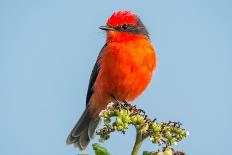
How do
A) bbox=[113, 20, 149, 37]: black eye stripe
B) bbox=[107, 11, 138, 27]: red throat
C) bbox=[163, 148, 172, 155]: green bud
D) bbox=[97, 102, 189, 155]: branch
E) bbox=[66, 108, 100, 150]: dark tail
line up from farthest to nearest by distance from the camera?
bbox=[66, 108, 100, 150]: dark tail → bbox=[113, 20, 149, 37]: black eye stripe → bbox=[107, 11, 138, 27]: red throat → bbox=[97, 102, 189, 155]: branch → bbox=[163, 148, 172, 155]: green bud

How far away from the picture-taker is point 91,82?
8281mm

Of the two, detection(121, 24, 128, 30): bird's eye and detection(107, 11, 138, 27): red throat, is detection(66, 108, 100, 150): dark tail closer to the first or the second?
detection(121, 24, 128, 30): bird's eye

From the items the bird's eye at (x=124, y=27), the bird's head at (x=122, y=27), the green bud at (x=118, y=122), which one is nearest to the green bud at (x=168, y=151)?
the green bud at (x=118, y=122)

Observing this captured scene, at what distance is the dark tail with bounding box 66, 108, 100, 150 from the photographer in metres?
8.33

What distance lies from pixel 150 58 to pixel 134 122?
14.9 feet

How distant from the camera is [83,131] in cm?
880

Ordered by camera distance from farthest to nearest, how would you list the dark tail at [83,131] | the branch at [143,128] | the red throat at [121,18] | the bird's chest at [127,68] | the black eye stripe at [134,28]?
the dark tail at [83,131] → the black eye stripe at [134,28] → the red throat at [121,18] → the bird's chest at [127,68] → the branch at [143,128]

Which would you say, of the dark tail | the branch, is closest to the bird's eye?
the dark tail

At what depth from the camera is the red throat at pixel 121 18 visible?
7664 millimetres

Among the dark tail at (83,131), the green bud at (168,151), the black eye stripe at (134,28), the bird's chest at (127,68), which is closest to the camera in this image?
the green bud at (168,151)

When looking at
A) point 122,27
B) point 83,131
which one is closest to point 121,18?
point 122,27

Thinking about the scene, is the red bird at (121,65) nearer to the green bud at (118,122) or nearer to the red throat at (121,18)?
the red throat at (121,18)

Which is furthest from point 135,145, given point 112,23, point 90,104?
point 90,104

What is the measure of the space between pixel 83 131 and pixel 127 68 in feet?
7.16
